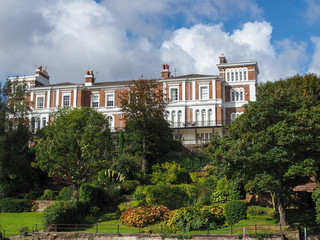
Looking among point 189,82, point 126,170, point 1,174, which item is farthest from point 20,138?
point 189,82

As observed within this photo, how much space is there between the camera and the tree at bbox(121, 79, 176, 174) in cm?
3575

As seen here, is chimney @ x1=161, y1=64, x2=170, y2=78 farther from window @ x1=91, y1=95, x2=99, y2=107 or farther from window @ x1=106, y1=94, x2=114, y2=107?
window @ x1=91, y1=95, x2=99, y2=107

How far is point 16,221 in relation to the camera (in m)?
24.3

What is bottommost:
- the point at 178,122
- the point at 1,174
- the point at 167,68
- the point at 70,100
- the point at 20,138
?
the point at 1,174

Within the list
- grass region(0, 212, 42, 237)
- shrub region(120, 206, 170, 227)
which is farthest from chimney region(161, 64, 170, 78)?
shrub region(120, 206, 170, 227)

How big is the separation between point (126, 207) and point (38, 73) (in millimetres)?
41530

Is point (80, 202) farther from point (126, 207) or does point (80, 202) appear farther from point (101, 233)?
point (101, 233)

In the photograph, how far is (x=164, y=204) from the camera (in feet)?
81.1

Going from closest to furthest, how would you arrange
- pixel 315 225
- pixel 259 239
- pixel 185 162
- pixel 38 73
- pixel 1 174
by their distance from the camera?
pixel 259 239, pixel 315 225, pixel 1 174, pixel 185 162, pixel 38 73

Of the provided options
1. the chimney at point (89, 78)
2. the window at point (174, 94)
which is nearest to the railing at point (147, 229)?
the window at point (174, 94)

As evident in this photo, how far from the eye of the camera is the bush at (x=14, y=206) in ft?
90.6

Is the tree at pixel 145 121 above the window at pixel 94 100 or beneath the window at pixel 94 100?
beneath

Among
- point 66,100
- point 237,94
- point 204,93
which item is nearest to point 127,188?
point 204,93

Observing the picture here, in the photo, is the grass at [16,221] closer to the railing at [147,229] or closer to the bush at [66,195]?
the railing at [147,229]
